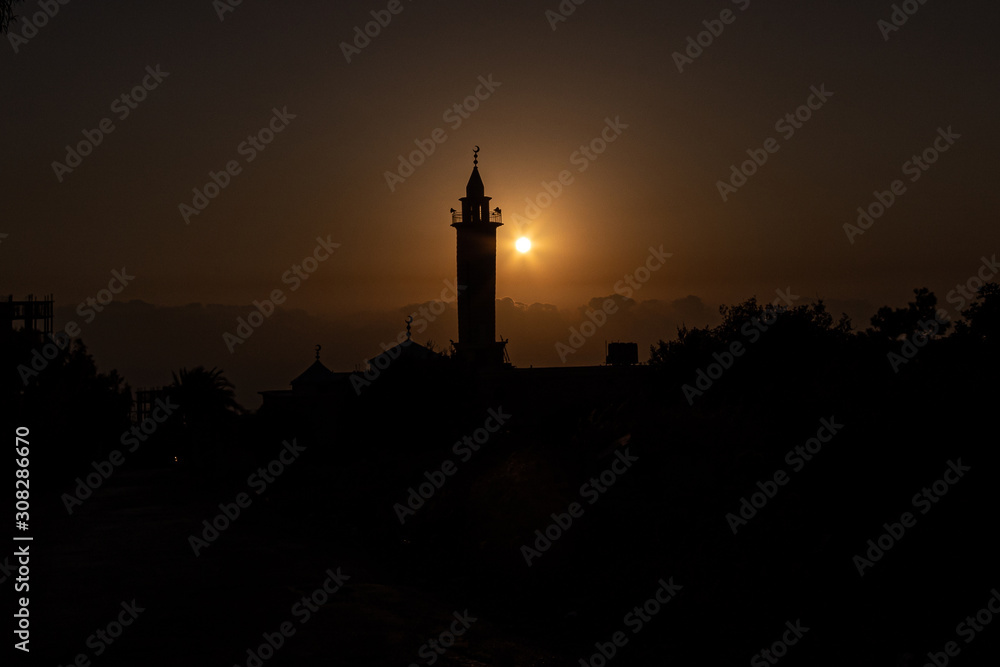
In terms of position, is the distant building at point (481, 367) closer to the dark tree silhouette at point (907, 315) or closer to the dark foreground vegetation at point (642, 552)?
the dark tree silhouette at point (907, 315)

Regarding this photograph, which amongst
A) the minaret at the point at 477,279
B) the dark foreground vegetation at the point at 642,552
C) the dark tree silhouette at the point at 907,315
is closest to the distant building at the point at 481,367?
the minaret at the point at 477,279

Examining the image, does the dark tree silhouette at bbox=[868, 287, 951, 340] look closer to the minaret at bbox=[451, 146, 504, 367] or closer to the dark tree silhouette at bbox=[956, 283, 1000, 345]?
the dark tree silhouette at bbox=[956, 283, 1000, 345]

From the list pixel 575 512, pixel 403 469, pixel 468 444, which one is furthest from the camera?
pixel 403 469

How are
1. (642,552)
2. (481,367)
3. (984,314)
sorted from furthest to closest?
(481,367) → (984,314) → (642,552)

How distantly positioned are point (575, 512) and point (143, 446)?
9021cm

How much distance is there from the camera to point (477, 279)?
67.2m

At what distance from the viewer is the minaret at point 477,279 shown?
218 ft

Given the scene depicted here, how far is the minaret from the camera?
218ft

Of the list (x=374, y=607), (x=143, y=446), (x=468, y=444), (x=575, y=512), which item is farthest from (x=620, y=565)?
(x=143, y=446)

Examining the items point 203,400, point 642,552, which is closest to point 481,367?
point 203,400

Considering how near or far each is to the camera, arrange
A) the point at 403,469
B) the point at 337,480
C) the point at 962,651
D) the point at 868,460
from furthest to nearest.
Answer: the point at 337,480 → the point at 403,469 → the point at 868,460 → the point at 962,651

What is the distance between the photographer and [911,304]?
65938 mm

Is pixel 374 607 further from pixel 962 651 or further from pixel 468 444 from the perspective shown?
pixel 468 444

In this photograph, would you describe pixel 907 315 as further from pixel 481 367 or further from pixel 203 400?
pixel 203 400
